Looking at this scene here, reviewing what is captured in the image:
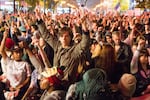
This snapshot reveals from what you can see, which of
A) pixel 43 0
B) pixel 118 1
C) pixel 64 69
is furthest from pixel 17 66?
pixel 118 1

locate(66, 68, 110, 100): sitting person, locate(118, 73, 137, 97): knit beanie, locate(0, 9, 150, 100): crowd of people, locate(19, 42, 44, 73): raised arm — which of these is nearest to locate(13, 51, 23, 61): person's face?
locate(0, 9, 150, 100): crowd of people

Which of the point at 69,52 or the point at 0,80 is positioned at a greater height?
the point at 69,52

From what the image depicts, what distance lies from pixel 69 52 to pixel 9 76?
3.12 ft

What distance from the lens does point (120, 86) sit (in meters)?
5.80

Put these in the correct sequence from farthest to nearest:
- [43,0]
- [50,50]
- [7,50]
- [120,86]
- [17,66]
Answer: [43,0], [50,50], [7,50], [17,66], [120,86]

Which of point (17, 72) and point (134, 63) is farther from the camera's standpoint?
point (134, 63)

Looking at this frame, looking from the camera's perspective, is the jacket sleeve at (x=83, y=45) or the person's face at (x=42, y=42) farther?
the person's face at (x=42, y=42)

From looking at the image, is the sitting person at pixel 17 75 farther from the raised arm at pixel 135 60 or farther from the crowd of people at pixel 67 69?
the raised arm at pixel 135 60

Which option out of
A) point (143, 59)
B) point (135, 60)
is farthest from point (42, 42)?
point (143, 59)

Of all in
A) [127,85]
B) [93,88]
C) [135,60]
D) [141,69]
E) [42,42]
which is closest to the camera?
[93,88]

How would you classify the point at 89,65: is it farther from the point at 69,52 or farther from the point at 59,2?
the point at 59,2

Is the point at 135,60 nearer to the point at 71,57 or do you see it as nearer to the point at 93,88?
the point at 71,57

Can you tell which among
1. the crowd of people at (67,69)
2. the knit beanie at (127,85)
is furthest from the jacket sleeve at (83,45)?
the knit beanie at (127,85)

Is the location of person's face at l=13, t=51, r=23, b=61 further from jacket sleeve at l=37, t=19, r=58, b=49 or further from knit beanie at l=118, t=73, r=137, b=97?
knit beanie at l=118, t=73, r=137, b=97
